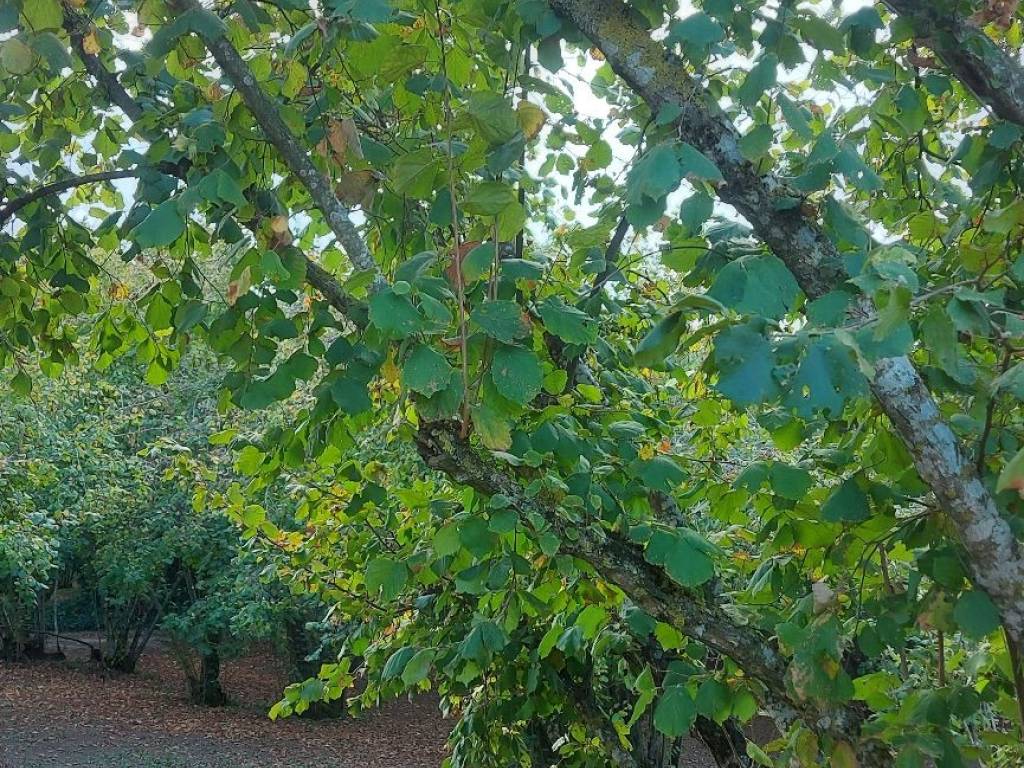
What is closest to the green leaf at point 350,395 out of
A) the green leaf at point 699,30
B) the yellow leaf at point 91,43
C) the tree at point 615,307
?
the tree at point 615,307

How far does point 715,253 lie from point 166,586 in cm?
1554

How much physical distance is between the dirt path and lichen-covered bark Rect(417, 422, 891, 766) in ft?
39.1

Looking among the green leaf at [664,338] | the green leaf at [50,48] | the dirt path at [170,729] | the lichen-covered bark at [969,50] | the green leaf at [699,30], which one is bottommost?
the dirt path at [170,729]

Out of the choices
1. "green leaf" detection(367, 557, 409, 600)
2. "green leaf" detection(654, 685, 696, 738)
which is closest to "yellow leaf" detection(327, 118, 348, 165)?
"green leaf" detection(367, 557, 409, 600)

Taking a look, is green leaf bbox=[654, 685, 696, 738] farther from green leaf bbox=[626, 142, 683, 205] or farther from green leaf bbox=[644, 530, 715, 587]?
green leaf bbox=[626, 142, 683, 205]

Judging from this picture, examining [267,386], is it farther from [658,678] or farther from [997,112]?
[658,678]

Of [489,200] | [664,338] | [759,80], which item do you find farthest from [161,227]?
[759,80]

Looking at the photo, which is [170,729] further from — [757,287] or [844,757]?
[757,287]

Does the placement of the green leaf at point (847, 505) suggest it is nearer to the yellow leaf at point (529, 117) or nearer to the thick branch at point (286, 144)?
the yellow leaf at point (529, 117)

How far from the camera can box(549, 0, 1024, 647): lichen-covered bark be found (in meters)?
1.55

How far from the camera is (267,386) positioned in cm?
205

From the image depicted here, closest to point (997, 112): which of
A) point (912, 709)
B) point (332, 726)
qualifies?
point (912, 709)

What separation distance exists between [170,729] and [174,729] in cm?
6

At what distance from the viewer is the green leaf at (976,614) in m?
1.56
